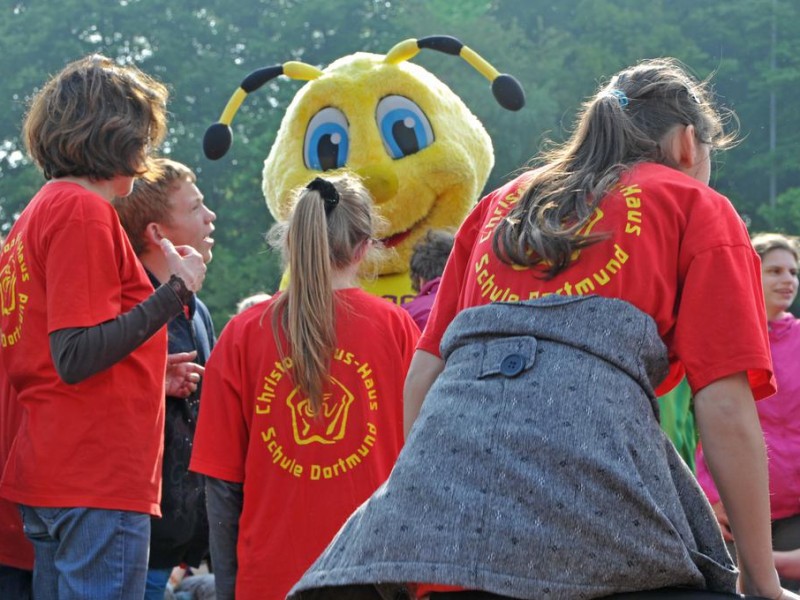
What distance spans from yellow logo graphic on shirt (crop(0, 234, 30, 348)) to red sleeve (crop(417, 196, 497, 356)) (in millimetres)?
1233

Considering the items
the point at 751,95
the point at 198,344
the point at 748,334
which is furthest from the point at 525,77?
the point at 748,334

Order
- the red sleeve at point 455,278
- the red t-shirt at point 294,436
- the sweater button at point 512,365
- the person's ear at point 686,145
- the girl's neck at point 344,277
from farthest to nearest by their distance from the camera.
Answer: the girl's neck at point 344,277 < the red t-shirt at point 294,436 < the red sleeve at point 455,278 < the person's ear at point 686,145 < the sweater button at point 512,365

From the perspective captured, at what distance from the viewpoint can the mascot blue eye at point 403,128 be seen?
626 centimetres

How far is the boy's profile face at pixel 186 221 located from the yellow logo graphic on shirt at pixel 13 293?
854 millimetres

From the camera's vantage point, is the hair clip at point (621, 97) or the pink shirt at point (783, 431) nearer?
the hair clip at point (621, 97)

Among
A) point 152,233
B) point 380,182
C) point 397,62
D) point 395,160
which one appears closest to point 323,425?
point 152,233

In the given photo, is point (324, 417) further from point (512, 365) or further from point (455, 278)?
point (512, 365)

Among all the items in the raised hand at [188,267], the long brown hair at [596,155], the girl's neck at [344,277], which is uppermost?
the long brown hair at [596,155]

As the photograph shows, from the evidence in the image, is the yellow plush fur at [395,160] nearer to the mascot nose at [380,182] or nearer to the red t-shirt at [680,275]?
the mascot nose at [380,182]

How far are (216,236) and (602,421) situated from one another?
2797 cm

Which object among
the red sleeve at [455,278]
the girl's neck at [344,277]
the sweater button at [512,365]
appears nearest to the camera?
the sweater button at [512,365]

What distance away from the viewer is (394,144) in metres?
6.29

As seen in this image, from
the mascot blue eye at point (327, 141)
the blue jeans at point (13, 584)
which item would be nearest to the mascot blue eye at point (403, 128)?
the mascot blue eye at point (327, 141)

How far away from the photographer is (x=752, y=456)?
7.06ft
